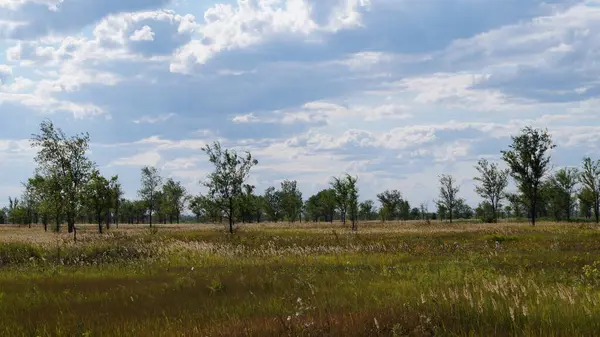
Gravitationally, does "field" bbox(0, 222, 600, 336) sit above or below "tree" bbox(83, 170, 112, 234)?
below

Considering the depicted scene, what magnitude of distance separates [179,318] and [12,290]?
6.56 m

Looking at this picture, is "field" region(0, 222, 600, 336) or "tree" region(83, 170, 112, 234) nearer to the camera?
"field" region(0, 222, 600, 336)

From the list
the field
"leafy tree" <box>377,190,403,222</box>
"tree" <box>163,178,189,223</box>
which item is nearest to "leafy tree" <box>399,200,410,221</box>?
"leafy tree" <box>377,190,403,222</box>

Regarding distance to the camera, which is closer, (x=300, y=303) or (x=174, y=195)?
(x=300, y=303)

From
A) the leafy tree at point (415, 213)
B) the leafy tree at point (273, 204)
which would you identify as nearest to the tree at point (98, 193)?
the leafy tree at point (273, 204)

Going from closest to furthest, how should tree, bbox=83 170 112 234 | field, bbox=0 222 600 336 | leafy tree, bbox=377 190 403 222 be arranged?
field, bbox=0 222 600 336, tree, bbox=83 170 112 234, leafy tree, bbox=377 190 403 222

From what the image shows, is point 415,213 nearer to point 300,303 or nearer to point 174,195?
point 174,195

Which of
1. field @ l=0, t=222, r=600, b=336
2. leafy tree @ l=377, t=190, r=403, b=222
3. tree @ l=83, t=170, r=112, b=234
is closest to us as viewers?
field @ l=0, t=222, r=600, b=336

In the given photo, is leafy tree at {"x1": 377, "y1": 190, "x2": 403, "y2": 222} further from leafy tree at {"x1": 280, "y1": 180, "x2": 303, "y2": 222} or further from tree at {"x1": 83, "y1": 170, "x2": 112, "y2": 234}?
tree at {"x1": 83, "y1": 170, "x2": 112, "y2": 234}

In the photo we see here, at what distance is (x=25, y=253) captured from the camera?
22.1 meters

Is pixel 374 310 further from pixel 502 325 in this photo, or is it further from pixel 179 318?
pixel 179 318

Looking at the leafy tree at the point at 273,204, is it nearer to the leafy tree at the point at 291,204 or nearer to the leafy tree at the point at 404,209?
the leafy tree at the point at 291,204

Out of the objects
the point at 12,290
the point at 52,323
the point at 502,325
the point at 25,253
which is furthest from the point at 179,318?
the point at 25,253

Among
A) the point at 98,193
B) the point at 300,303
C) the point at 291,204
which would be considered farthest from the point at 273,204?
the point at 300,303
